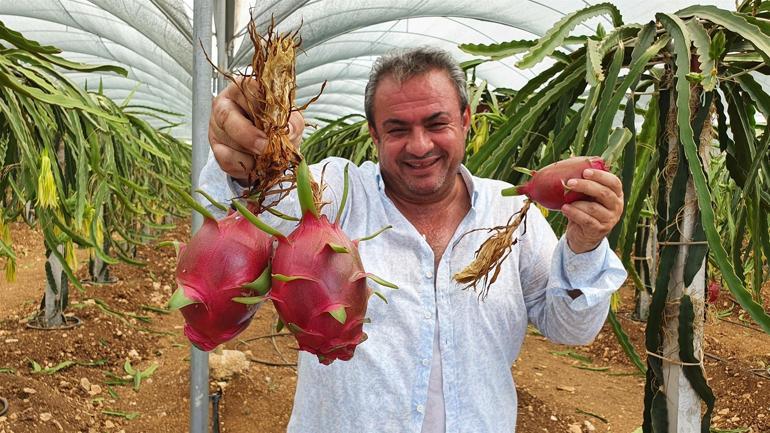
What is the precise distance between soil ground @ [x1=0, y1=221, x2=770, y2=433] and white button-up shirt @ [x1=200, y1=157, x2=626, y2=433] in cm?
109

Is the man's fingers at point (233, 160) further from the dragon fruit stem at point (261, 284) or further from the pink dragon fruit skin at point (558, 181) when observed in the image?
the pink dragon fruit skin at point (558, 181)

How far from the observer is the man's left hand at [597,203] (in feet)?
1.95

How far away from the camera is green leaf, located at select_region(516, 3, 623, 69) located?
0.95 metres

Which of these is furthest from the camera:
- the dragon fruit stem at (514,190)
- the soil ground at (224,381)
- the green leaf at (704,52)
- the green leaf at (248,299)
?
the soil ground at (224,381)

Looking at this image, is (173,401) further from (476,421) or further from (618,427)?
(476,421)

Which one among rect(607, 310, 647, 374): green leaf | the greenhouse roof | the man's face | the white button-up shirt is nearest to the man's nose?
the man's face

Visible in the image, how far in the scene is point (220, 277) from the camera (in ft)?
1.52

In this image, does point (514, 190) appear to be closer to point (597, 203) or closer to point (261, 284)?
point (597, 203)

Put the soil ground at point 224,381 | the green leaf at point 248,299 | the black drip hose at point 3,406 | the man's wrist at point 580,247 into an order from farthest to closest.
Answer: the soil ground at point 224,381 < the black drip hose at point 3,406 < the man's wrist at point 580,247 < the green leaf at point 248,299

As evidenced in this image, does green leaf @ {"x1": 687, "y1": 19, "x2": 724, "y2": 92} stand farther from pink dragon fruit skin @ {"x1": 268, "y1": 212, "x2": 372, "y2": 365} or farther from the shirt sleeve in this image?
pink dragon fruit skin @ {"x1": 268, "y1": 212, "x2": 372, "y2": 365}

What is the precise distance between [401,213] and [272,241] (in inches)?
21.2

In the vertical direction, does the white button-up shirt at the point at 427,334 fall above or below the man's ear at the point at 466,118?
below

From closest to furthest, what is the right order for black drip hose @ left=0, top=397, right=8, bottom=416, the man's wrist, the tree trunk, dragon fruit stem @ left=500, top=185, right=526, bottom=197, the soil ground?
dragon fruit stem @ left=500, top=185, right=526, bottom=197 < the man's wrist < the tree trunk < black drip hose @ left=0, top=397, right=8, bottom=416 < the soil ground

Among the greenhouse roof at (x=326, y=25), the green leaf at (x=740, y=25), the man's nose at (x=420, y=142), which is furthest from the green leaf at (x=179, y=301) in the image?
the greenhouse roof at (x=326, y=25)
